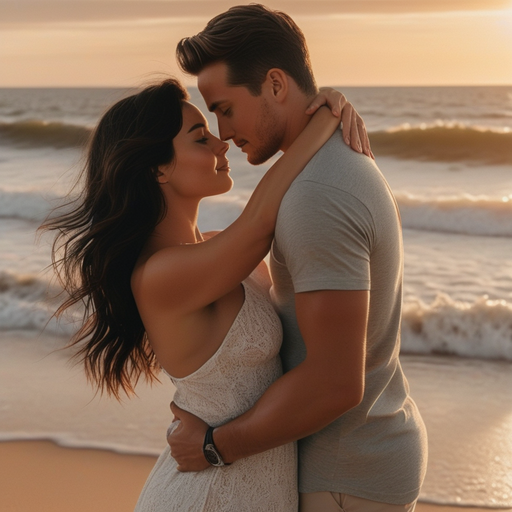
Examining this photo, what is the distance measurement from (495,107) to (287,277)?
19.1 metres

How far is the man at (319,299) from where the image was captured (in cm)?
167

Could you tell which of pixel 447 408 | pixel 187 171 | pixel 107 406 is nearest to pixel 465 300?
pixel 447 408

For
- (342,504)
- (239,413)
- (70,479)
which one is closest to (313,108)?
(239,413)

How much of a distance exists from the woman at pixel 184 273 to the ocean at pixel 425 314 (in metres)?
0.26

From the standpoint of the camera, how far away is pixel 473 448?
4.12 metres

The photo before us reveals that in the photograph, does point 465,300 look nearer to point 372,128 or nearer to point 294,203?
point 294,203

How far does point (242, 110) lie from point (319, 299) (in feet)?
2.37

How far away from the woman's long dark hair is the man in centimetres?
19

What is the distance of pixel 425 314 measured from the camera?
6426 millimetres

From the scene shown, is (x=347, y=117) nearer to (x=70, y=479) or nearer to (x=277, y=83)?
(x=277, y=83)

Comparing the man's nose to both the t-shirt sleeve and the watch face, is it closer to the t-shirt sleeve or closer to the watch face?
the t-shirt sleeve

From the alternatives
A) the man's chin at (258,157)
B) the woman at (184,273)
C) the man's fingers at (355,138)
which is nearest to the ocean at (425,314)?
the woman at (184,273)

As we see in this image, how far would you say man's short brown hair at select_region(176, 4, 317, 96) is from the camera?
2.01 metres

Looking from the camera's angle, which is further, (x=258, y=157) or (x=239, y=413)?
(x=258, y=157)
